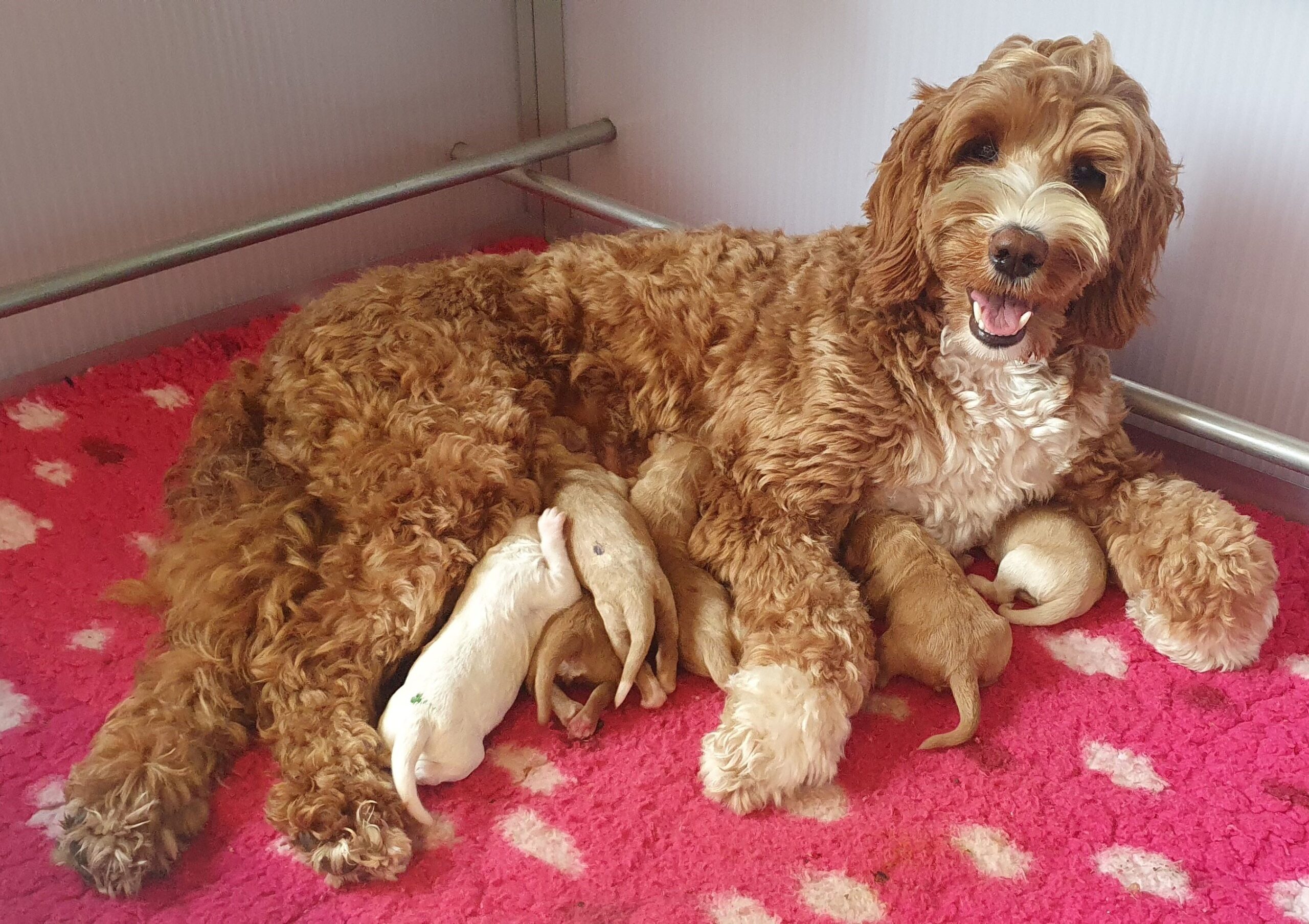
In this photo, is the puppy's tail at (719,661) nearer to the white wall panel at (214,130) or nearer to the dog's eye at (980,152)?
the dog's eye at (980,152)

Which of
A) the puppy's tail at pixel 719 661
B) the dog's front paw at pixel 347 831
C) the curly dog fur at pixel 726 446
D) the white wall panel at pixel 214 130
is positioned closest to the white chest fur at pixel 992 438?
the curly dog fur at pixel 726 446

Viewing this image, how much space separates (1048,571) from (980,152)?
851 mm

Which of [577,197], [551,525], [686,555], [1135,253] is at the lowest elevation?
[686,555]

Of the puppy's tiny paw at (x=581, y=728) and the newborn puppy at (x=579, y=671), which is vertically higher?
the newborn puppy at (x=579, y=671)

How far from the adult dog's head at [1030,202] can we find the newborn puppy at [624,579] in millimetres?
692

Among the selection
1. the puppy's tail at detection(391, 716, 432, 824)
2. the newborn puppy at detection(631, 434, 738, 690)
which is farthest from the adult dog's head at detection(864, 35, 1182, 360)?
the puppy's tail at detection(391, 716, 432, 824)

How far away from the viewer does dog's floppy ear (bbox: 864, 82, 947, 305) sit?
2.04m

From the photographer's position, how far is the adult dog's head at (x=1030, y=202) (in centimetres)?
188

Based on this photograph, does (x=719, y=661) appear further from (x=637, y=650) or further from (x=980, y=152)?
(x=980, y=152)

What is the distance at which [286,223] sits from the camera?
2895 mm

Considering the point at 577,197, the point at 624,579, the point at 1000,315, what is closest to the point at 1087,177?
the point at 1000,315

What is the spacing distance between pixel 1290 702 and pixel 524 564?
1.52m

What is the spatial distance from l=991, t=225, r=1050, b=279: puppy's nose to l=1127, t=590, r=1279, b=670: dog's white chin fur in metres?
0.82

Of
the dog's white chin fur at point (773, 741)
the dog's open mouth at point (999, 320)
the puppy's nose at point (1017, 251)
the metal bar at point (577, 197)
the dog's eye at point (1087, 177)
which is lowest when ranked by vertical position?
the dog's white chin fur at point (773, 741)
